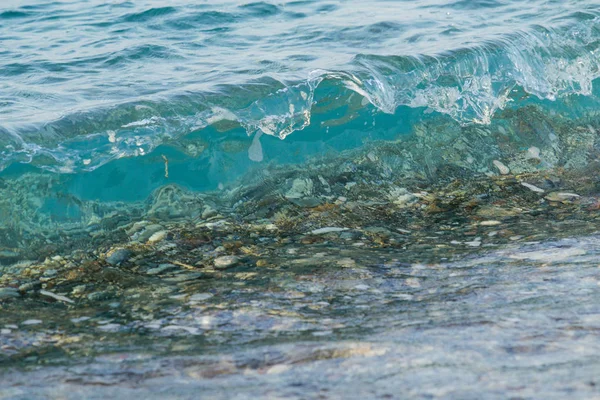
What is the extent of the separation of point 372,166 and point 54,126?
2.47 m

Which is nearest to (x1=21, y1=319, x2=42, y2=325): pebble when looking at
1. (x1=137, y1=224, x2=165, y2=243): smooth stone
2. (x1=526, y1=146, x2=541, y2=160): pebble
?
(x1=137, y1=224, x2=165, y2=243): smooth stone

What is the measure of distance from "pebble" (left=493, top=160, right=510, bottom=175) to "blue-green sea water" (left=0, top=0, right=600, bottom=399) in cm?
2

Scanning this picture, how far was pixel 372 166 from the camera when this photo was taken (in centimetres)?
565

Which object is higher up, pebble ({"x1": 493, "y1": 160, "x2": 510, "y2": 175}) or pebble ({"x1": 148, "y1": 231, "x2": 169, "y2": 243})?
pebble ({"x1": 148, "y1": 231, "x2": 169, "y2": 243})

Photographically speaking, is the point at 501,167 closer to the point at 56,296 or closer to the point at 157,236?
the point at 157,236

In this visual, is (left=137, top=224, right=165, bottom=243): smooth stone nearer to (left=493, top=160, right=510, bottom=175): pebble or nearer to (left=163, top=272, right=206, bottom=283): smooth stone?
(left=163, top=272, right=206, bottom=283): smooth stone

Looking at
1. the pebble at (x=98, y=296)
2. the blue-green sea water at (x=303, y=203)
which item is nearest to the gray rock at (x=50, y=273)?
the blue-green sea water at (x=303, y=203)

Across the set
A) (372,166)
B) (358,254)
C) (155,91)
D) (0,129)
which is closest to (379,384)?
(358,254)

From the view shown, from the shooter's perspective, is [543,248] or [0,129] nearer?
[543,248]

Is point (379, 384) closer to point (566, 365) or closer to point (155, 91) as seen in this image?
point (566, 365)

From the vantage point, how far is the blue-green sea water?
2549 mm

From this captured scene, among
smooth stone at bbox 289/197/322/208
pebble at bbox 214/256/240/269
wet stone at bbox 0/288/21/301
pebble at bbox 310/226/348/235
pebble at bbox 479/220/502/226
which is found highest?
wet stone at bbox 0/288/21/301

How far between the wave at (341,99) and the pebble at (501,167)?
0.53 metres

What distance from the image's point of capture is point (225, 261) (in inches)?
157
